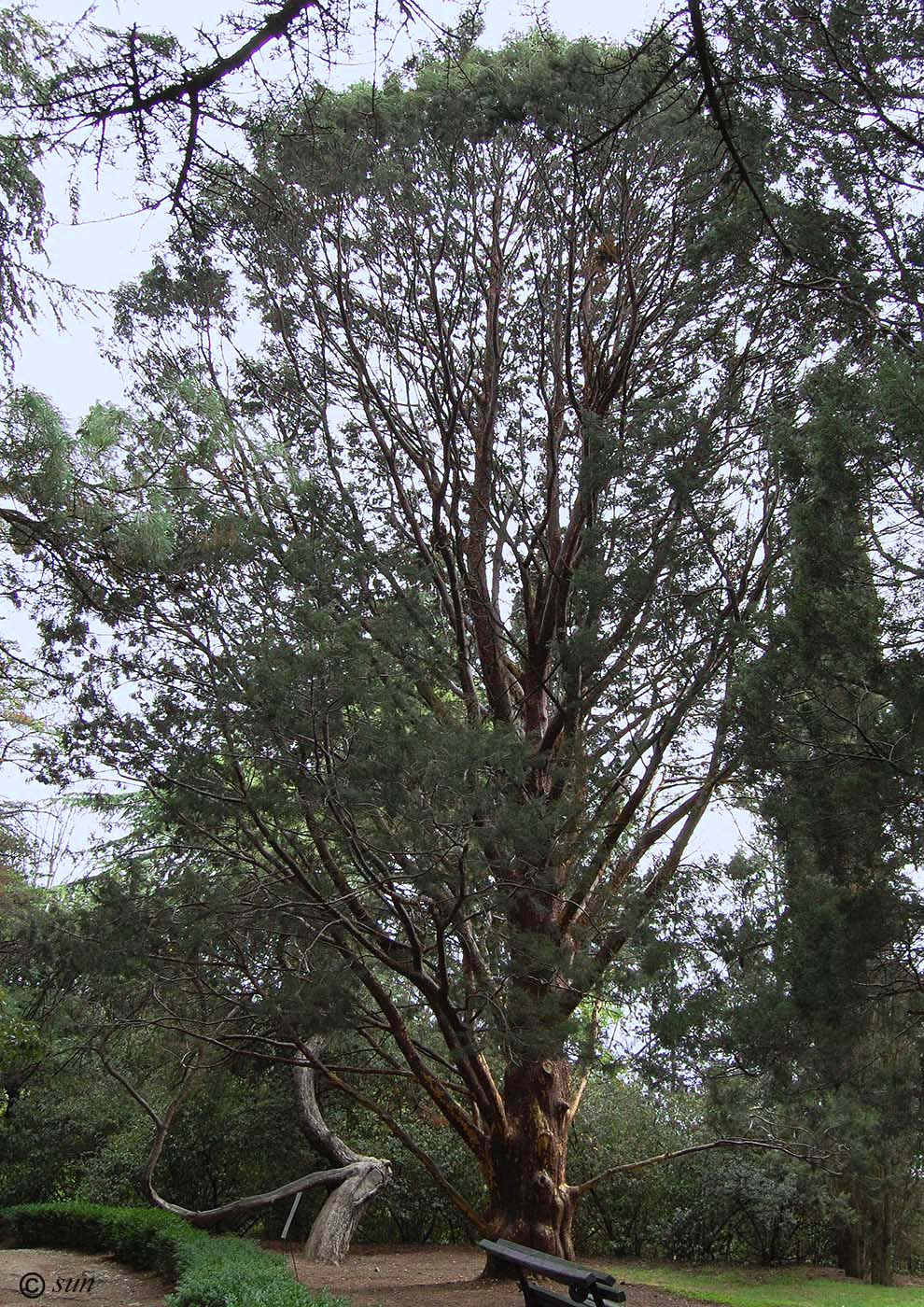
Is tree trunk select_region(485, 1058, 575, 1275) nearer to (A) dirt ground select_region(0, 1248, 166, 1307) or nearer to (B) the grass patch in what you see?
(B) the grass patch

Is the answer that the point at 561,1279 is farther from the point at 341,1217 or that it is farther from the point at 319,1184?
the point at 319,1184

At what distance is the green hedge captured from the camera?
18.1 feet

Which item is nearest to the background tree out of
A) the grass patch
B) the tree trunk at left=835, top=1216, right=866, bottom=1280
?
the grass patch

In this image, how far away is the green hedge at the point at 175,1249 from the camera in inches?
218

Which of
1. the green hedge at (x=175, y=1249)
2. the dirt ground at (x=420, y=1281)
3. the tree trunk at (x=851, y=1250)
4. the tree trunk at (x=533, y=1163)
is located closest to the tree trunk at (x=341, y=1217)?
the dirt ground at (x=420, y=1281)

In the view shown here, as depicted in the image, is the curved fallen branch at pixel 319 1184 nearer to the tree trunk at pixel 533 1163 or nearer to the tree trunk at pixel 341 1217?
the tree trunk at pixel 341 1217

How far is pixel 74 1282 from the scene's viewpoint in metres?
7.81

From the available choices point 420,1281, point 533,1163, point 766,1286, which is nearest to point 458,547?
point 533,1163

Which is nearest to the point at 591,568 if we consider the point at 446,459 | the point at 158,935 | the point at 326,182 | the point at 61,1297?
the point at 446,459

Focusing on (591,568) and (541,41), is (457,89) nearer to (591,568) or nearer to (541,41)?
(541,41)

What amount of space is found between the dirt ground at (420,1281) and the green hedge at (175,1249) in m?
0.47

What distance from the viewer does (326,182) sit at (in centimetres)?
742

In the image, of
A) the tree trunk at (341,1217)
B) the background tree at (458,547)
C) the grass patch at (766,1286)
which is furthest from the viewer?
the tree trunk at (341,1217)

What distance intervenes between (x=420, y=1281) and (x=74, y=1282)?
2549 millimetres
